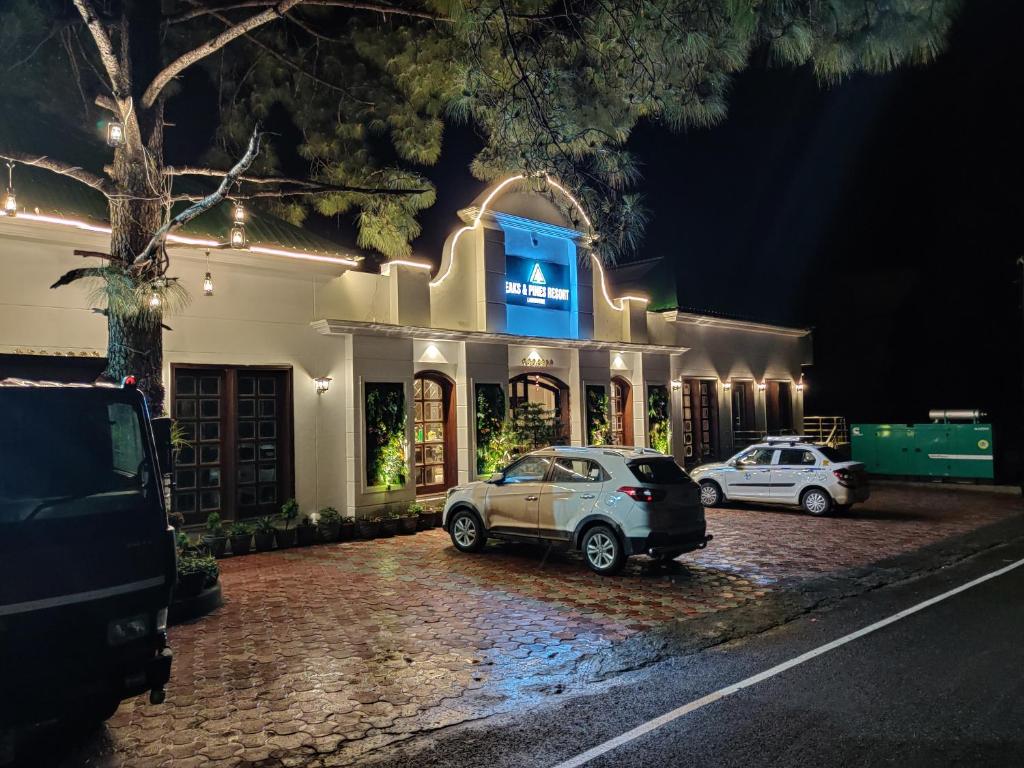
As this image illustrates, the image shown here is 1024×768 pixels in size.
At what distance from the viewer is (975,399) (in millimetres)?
30500

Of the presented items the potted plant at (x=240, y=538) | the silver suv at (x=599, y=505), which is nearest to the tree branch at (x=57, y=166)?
the potted plant at (x=240, y=538)

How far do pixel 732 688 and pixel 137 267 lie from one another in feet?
26.1

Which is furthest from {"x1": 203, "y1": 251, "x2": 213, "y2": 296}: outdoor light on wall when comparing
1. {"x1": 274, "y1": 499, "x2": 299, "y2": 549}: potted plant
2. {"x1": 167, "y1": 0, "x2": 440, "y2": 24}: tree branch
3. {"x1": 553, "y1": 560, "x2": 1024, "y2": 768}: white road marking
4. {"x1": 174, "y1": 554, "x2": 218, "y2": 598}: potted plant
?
{"x1": 553, "y1": 560, "x2": 1024, "y2": 768}: white road marking

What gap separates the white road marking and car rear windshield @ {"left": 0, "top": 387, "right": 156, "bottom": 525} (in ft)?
11.5

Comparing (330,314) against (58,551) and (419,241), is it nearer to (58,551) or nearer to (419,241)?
(419,241)

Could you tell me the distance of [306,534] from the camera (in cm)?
1242

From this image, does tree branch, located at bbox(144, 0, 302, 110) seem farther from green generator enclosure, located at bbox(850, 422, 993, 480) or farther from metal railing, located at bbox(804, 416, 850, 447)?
metal railing, located at bbox(804, 416, 850, 447)

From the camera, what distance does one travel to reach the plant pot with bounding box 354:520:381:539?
13039 millimetres

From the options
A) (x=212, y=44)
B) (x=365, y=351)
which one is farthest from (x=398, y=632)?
(x=365, y=351)

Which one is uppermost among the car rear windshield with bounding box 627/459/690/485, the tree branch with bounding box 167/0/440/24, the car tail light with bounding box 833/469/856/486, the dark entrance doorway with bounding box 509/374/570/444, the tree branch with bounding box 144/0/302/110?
the tree branch with bounding box 167/0/440/24

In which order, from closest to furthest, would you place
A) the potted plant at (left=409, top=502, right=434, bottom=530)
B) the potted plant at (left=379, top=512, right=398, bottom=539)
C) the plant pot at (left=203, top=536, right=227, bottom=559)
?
the plant pot at (left=203, top=536, right=227, bottom=559), the potted plant at (left=379, top=512, right=398, bottom=539), the potted plant at (left=409, top=502, right=434, bottom=530)

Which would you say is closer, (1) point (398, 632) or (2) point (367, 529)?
(1) point (398, 632)

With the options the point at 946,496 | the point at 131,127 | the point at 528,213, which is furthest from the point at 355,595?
the point at 946,496

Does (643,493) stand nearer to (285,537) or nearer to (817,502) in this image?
(285,537)
